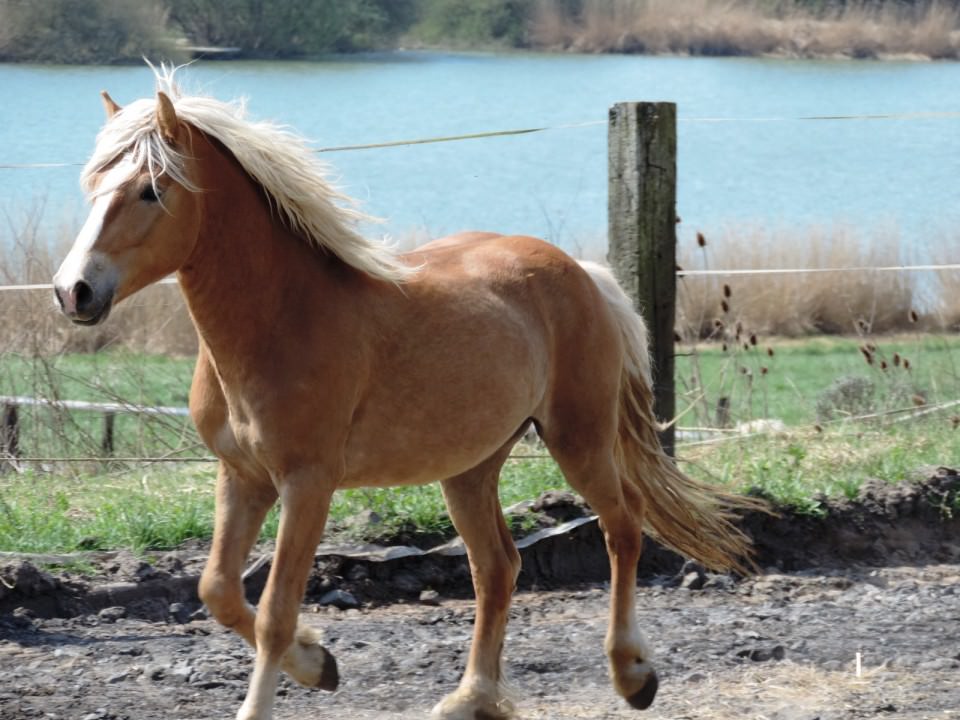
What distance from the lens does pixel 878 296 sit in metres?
12.4

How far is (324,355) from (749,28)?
16969 mm

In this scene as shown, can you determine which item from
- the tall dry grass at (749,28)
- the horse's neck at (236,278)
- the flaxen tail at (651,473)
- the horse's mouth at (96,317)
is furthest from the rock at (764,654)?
the tall dry grass at (749,28)

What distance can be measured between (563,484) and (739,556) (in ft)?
3.05

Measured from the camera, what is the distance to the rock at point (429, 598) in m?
5.09

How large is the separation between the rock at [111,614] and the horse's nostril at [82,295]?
1.99 metres

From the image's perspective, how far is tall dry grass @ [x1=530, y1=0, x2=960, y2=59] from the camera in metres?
18.7

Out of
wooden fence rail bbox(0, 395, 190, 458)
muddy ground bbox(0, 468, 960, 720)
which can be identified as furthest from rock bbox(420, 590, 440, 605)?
wooden fence rail bbox(0, 395, 190, 458)

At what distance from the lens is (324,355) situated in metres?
3.51

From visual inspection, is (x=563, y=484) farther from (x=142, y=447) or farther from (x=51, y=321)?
(x=51, y=321)

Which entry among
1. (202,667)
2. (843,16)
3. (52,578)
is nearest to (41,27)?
(52,578)

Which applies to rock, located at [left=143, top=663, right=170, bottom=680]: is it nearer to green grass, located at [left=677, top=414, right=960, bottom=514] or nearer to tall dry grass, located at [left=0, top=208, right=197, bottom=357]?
green grass, located at [left=677, top=414, right=960, bottom=514]

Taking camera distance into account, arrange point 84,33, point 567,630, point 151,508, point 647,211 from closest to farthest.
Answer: point 567,630 → point 151,508 → point 647,211 → point 84,33

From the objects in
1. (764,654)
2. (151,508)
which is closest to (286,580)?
(764,654)

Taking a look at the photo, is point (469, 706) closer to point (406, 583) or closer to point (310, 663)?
point (310, 663)
